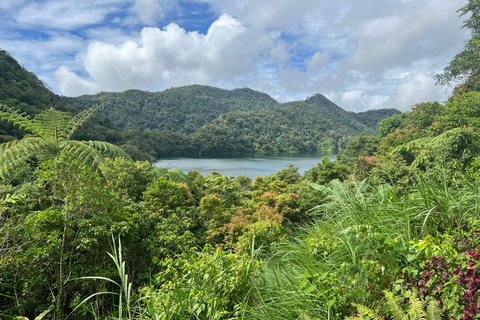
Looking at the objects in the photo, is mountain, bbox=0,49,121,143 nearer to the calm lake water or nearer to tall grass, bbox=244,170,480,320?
the calm lake water

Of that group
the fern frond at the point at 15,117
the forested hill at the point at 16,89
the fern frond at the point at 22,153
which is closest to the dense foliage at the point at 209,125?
the forested hill at the point at 16,89

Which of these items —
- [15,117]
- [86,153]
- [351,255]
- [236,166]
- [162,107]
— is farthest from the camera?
[162,107]

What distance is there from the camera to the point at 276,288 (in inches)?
72.5

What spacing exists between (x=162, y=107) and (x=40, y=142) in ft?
340

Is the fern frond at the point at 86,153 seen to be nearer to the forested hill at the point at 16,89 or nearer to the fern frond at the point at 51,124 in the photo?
the fern frond at the point at 51,124

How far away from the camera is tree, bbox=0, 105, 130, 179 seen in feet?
10.4

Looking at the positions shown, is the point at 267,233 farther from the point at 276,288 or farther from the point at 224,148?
the point at 224,148

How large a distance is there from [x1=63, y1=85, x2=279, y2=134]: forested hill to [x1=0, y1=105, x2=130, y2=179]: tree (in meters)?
66.4

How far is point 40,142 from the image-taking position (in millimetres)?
3467

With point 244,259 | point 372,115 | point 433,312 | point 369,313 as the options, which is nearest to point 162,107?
point 244,259

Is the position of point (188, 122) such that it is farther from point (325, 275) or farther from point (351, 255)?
point (325, 275)

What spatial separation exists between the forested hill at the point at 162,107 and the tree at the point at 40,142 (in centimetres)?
6643

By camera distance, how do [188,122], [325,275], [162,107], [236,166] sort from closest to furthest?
[325,275] < [236,166] < [188,122] < [162,107]

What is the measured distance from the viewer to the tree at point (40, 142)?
3164 millimetres
